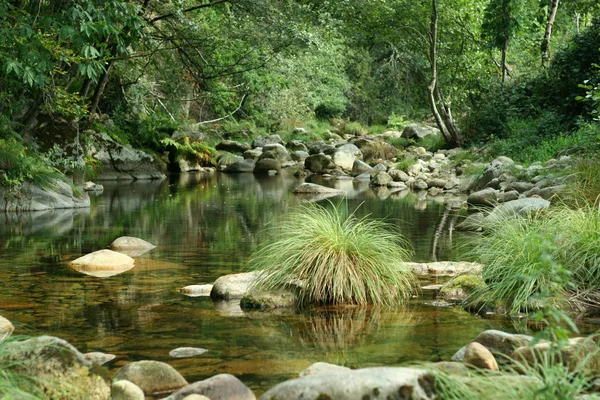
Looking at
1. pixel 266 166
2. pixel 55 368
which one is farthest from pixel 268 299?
pixel 266 166

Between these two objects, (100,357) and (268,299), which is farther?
(268,299)

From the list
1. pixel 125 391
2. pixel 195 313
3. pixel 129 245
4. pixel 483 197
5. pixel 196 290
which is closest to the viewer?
pixel 125 391

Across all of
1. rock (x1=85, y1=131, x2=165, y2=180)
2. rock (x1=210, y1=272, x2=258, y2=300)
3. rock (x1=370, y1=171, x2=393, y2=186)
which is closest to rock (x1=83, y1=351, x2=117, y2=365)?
rock (x1=210, y1=272, x2=258, y2=300)

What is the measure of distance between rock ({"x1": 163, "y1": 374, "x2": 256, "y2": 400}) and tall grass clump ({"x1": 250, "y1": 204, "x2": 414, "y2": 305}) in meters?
2.51

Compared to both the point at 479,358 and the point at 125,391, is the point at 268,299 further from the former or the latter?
the point at 125,391

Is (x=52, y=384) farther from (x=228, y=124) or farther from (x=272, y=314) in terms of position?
(x=228, y=124)

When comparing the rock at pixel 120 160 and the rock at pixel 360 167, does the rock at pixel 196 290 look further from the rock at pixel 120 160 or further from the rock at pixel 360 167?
the rock at pixel 360 167

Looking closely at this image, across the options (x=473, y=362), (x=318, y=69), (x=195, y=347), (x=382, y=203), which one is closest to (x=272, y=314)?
(x=195, y=347)

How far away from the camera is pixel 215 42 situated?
1691 cm

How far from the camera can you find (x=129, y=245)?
32.0 feet

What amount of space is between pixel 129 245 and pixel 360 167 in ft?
49.7

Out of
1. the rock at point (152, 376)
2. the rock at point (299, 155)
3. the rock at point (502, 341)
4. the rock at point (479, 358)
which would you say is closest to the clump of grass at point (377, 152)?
the rock at point (299, 155)

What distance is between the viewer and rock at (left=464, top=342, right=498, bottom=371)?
432 centimetres

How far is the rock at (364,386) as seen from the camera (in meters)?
3.46
